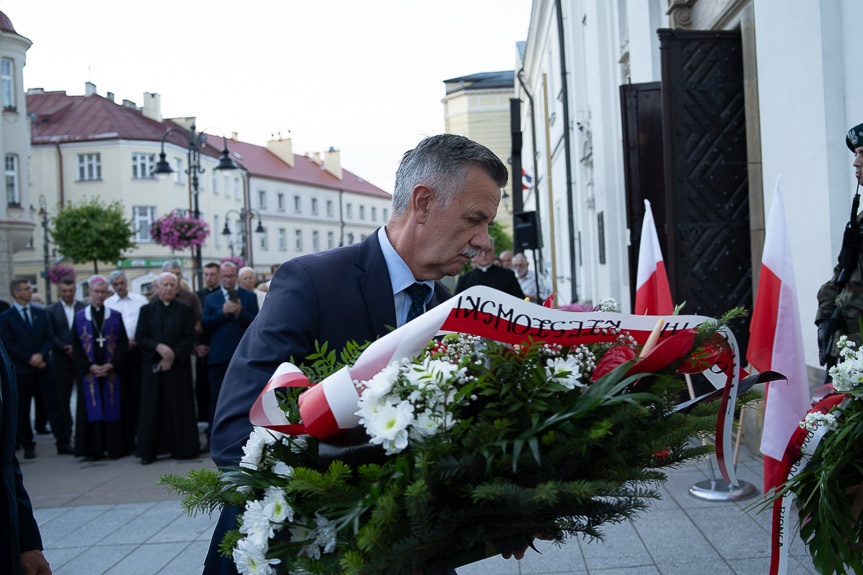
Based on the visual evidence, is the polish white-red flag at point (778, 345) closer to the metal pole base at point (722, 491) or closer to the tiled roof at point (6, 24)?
the metal pole base at point (722, 491)

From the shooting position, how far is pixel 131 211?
1886 inches

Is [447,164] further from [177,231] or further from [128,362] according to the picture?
[177,231]

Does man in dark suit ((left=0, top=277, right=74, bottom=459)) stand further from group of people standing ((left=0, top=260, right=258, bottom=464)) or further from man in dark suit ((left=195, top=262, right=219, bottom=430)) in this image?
man in dark suit ((left=195, top=262, right=219, bottom=430))

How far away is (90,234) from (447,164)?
36.6 meters

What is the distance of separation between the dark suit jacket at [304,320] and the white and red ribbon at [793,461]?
1389mm

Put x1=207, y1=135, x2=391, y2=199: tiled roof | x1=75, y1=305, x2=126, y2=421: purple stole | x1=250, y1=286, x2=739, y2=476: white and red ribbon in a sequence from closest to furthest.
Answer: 1. x1=250, y1=286, x2=739, y2=476: white and red ribbon
2. x1=75, y1=305, x2=126, y2=421: purple stole
3. x1=207, y1=135, x2=391, y2=199: tiled roof

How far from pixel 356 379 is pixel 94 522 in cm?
563

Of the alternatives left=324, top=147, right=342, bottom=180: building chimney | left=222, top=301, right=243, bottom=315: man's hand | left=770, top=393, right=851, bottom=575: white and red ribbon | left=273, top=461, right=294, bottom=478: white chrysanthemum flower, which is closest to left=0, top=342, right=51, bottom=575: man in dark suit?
left=273, top=461, right=294, bottom=478: white chrysanthemum flower

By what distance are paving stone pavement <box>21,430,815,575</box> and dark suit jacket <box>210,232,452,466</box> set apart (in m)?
1.93

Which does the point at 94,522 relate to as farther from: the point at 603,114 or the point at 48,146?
the point at 48,146

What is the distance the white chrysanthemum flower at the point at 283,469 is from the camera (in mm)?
1553

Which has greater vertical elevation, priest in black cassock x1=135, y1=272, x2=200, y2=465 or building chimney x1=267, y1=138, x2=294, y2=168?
building chimney x1=267, y1=138, x2=294, y2=168

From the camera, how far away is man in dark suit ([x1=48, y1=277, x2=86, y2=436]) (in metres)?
9.84

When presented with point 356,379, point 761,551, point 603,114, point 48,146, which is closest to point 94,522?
point 761,551
